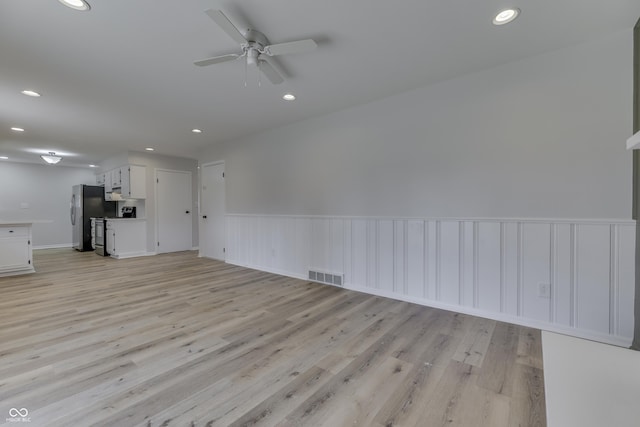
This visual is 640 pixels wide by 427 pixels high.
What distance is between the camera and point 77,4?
5.77 feet

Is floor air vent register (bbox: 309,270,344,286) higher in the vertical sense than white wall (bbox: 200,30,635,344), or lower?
lower

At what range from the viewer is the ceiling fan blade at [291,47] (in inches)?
76.4

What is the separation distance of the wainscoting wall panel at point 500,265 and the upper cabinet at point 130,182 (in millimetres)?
4620

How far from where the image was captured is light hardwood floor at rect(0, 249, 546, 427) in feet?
4.73

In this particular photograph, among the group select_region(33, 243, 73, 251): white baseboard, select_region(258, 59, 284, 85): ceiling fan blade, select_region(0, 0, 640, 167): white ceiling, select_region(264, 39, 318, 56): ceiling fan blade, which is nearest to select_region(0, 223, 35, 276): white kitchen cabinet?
select_region(0, 0, 640, 167): white ceiling

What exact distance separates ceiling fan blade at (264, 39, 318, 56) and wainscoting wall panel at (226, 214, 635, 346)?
2.06 meters

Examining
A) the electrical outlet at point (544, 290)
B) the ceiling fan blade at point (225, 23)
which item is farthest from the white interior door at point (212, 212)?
the electrical outlet at point (544, 290)

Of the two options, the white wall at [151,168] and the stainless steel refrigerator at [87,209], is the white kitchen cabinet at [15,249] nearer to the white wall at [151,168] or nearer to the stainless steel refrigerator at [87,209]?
the white wall at [151,168]

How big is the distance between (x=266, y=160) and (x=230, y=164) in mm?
1088

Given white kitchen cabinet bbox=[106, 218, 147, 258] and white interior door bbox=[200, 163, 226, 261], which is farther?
white kitchen cabinet bbox=[106, 218, 147, 258]

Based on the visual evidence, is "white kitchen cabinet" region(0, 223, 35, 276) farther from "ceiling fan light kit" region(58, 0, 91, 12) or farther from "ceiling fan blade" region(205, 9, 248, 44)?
"ceiling fan blade" region(205, 9, 248, 44)

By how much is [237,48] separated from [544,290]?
3422 millimetres

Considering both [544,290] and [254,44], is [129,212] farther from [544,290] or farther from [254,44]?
[544,290]

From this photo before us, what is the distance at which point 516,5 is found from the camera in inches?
71.1
